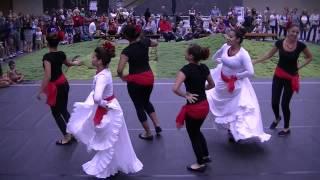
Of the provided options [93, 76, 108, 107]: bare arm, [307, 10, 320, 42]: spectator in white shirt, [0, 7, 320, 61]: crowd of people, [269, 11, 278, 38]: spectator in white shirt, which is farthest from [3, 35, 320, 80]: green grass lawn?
[93, 76, 108, 107]: bare arm

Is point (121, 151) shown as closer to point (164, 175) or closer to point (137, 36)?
point (164, 175)

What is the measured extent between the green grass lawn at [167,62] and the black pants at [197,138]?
24.3 feet

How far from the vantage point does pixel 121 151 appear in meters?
5.51

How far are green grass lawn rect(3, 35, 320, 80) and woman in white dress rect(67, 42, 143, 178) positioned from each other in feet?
24.7

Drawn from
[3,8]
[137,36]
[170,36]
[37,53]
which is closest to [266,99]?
[137,36]

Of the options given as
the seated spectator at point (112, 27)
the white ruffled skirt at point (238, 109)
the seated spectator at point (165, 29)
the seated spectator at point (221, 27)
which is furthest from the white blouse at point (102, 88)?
the seated spectator at point (221, 27)

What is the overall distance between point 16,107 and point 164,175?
15.6ft

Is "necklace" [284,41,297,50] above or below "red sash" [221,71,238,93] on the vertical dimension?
above

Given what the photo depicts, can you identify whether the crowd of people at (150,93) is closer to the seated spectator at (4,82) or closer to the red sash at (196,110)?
the red sash at (196,110)

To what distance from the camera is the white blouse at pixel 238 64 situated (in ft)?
20.9

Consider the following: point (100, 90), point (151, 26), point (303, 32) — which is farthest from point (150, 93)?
point (303, 32)

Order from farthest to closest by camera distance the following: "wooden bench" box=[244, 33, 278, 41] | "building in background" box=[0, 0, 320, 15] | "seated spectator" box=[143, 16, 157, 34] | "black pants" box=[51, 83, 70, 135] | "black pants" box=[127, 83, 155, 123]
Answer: "building in background" box=[0, 0, 320, 15], "seated spectator" box=[143, 16, 157, 34], "wooden bench" box=[244, 33, 278, 41], "black pants" box=[127, 83, 155, 123], "black pants" box=[51, 83, 70, 135]

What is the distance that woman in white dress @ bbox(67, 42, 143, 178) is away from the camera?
17.7 feet

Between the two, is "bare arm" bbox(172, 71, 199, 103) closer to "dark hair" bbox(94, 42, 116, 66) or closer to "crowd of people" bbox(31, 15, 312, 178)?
"crowd of people" bbox(31, 15, 312, 178)
